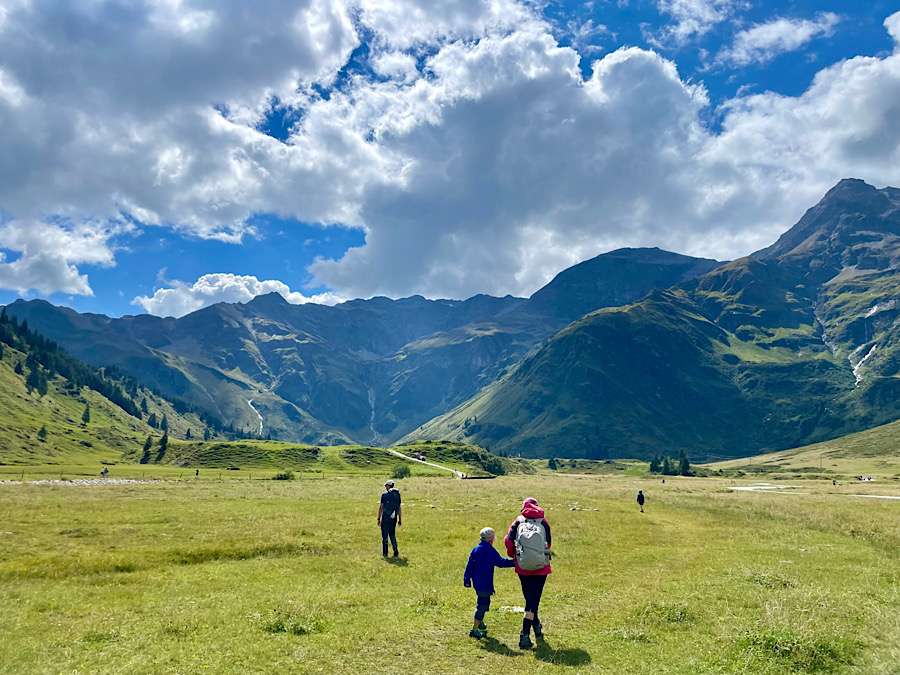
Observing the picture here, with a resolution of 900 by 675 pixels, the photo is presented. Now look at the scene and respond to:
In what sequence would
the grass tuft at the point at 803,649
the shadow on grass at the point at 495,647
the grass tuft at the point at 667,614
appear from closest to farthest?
the grass tuft at the point at 803,649, the shadow on grass at the point at 495,647, the grass tuft at the point at 667,614

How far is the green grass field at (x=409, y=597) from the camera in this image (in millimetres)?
15961

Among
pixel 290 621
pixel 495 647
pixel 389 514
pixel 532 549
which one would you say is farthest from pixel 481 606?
pixel 389 514

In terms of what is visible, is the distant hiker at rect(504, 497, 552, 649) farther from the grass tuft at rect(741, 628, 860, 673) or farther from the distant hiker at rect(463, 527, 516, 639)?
the grass tuft at rect(741, 628, 860, 673)

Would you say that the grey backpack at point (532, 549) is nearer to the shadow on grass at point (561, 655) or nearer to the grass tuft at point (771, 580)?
the shadow on grass at point (561, 655)

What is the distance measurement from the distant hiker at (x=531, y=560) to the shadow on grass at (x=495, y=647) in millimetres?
562

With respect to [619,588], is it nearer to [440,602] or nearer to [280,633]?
[440,602]

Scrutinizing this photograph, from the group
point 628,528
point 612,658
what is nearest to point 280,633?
point 612,658

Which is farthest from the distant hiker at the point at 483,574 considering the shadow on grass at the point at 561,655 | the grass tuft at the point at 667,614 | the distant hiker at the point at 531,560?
the grass tuft at the point at 667,614

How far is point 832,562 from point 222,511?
136ft

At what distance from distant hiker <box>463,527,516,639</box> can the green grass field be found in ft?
2.01

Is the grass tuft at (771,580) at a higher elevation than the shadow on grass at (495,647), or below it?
higher

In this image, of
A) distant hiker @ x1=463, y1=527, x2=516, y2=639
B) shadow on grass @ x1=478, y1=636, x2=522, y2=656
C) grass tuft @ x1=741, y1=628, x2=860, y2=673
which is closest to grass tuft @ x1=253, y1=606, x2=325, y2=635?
distant hiker @ x1=463, y1=527, x2=516, y2=639

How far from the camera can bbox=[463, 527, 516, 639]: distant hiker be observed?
1814cm

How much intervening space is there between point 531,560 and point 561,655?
8.73ft
